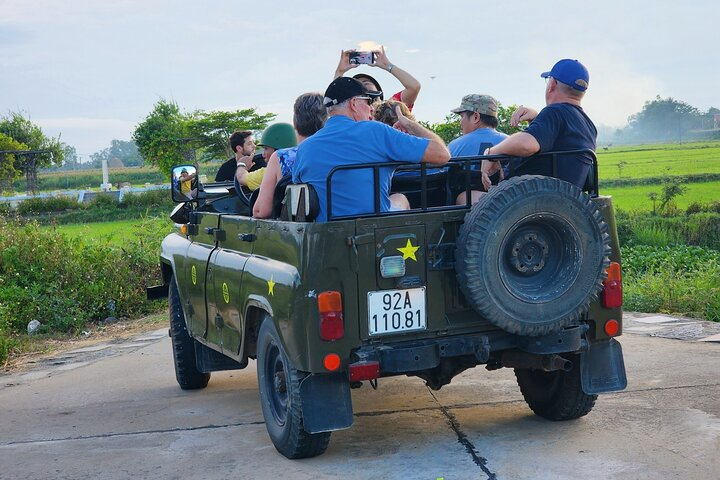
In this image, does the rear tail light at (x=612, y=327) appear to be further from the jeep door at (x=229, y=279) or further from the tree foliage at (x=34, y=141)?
the tree foliage at (x=34, y=141)

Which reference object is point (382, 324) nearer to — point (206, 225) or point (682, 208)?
point (206, 225)

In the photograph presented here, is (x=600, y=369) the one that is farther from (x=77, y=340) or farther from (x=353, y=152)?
(x=77, y=340)

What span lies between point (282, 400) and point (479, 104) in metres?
2.31

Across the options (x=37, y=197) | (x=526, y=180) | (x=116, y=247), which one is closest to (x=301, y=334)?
(x=526, y=180)

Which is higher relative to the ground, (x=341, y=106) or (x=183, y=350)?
(x=341, y=106)

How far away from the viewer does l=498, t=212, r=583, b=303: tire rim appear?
4.93 meters

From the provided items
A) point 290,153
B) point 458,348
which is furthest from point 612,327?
point 290,153

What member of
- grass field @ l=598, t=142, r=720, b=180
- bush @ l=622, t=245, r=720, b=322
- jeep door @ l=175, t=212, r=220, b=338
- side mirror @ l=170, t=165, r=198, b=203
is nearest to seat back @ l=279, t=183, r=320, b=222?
jeep door @ l=175, t=212, r=220, b=338

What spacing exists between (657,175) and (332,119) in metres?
30.3

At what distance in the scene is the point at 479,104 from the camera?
6.40 meters

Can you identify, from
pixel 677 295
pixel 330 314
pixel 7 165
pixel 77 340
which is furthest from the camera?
pixel 7 165

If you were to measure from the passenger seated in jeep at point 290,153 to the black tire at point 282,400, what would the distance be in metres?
0.66

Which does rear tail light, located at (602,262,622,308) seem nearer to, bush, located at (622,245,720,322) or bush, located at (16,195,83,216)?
bush, located at (622,245,720,322)

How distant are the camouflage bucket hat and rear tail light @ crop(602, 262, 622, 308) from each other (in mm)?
1487
